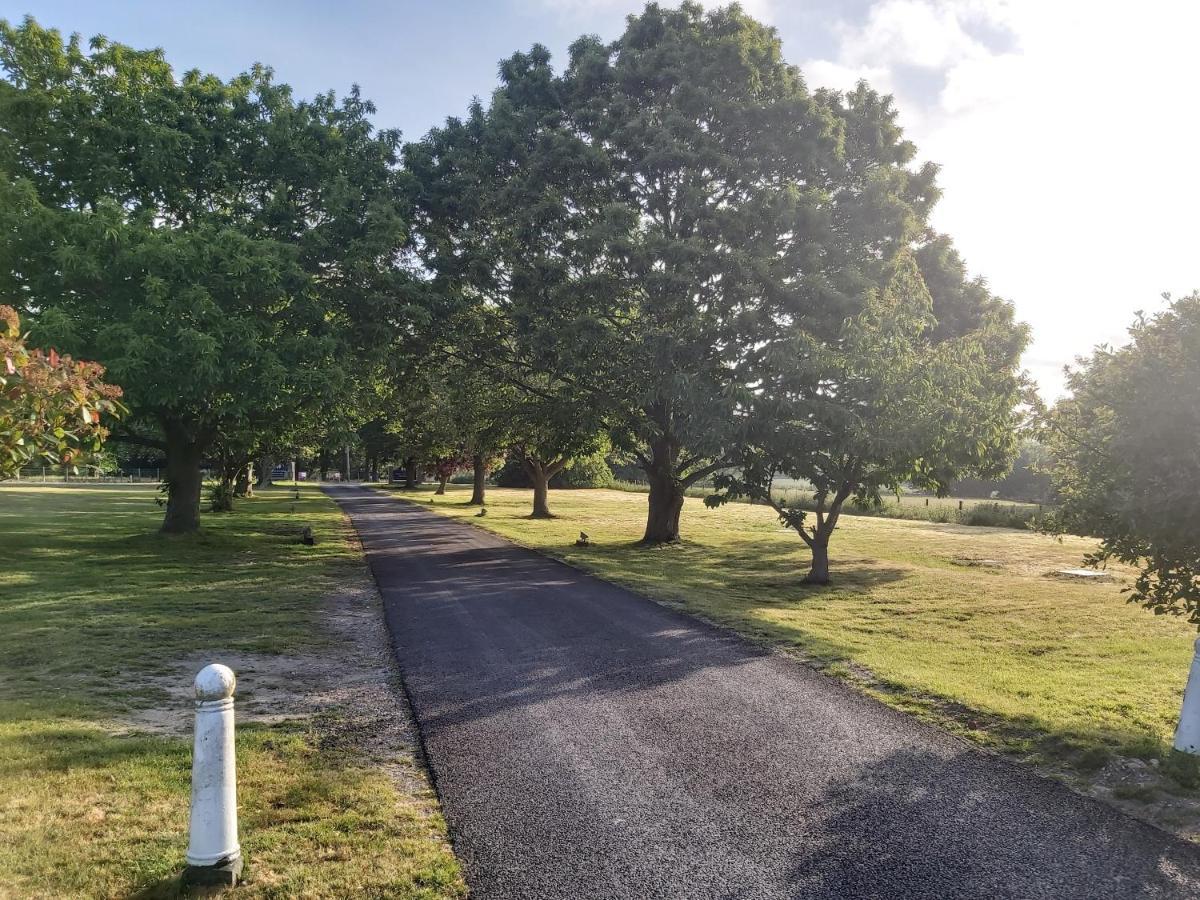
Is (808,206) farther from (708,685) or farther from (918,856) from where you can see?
(918,856)

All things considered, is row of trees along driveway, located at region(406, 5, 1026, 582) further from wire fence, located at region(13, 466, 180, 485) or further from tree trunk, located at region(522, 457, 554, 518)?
wire fence, located at region(13, 466, 180, 485)

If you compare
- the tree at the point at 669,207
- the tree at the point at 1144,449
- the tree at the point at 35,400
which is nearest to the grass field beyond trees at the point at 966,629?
the tree at the point at 1144,449

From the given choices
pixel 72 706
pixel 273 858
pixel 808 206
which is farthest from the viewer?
pixel 808 206

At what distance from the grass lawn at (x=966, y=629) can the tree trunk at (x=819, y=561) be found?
381 mm

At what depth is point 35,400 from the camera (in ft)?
12.3

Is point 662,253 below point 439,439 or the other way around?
the other way around

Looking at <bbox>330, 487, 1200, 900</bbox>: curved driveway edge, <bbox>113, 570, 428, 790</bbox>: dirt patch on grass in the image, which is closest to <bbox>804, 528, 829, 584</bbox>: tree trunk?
<bbox>330, 487, 1200, 900</bbox>: curved driveway edge

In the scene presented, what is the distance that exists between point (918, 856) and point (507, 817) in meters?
2.32

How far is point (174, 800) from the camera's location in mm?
4547

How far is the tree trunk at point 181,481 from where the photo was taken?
787 inches

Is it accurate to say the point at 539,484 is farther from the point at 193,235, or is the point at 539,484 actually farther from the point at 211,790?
the point at 211,790

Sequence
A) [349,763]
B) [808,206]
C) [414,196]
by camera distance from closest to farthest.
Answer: [349,763], [808,206], [414,196]

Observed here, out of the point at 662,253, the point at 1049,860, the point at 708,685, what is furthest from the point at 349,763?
the point at 662,253

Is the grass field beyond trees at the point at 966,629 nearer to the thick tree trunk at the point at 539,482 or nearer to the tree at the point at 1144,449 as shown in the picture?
the tree at the point at 1144,449
